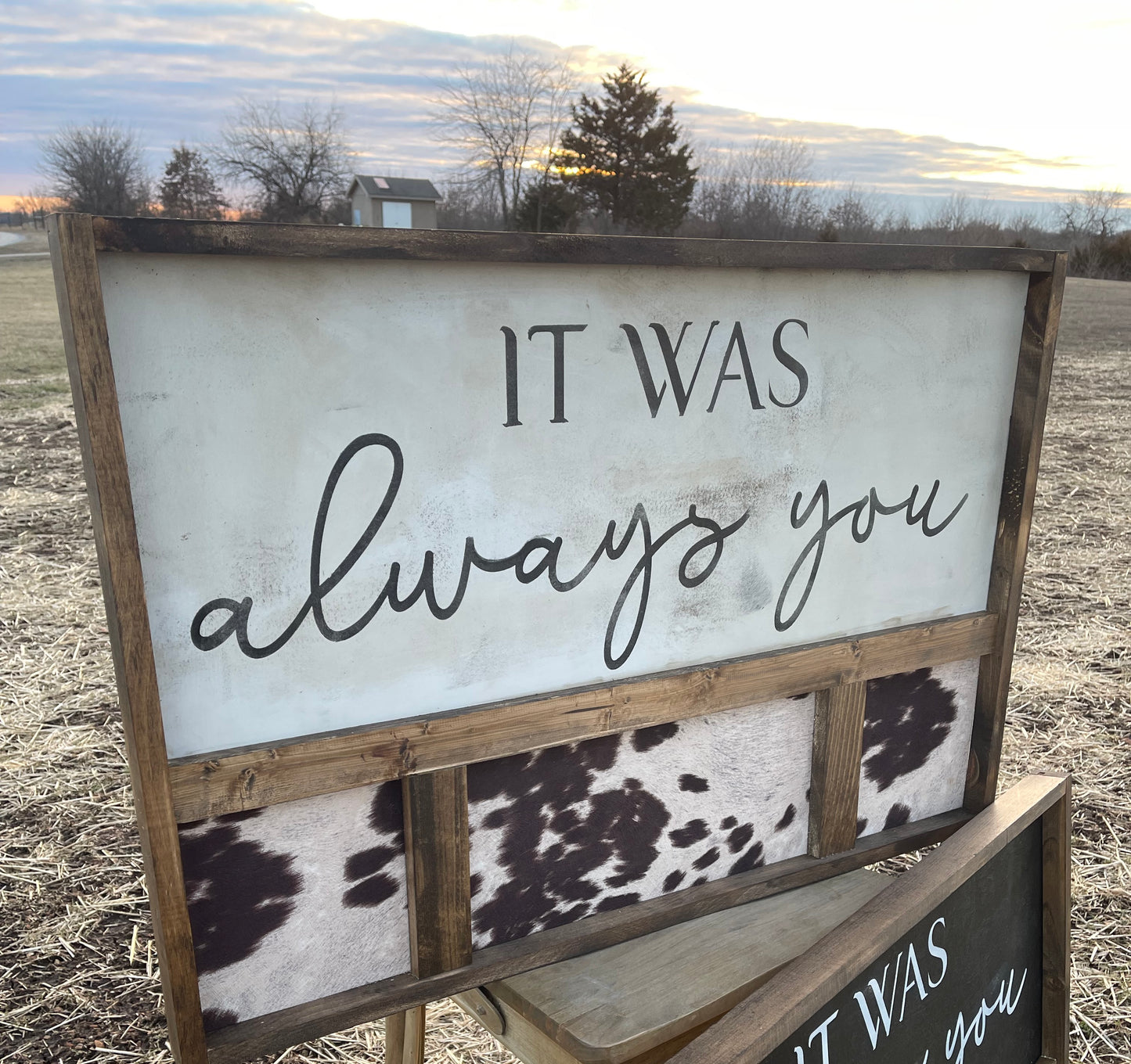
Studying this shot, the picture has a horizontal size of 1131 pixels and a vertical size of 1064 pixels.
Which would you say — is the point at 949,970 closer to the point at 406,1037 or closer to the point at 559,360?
A: the point at 406,1037

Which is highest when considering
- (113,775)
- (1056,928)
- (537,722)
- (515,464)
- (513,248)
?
(513,248)

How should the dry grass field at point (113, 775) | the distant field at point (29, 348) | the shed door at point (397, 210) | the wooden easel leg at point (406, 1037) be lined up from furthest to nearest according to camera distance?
the shed door at point (397, 210), the distant field at point (29, 348), the dry grass field at point (113, 775), the wooden easel leg at point (406, 1037)

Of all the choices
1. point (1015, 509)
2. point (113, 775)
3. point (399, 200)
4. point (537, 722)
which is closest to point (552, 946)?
point (537, 722)

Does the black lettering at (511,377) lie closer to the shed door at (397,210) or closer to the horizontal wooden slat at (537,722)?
the horizontal wooden slat at (537,722)

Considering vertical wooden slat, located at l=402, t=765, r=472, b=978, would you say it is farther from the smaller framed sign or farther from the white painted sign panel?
the smaller framed sign

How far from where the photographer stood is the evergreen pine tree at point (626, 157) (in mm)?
37281

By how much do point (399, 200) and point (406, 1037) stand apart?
31.9 metres

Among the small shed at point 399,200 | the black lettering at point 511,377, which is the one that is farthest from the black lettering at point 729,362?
the small shed at point 399,200

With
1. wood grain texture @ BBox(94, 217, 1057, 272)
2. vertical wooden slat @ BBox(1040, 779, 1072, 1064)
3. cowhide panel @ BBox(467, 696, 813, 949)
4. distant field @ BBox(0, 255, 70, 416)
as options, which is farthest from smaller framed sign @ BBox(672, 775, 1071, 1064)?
distant field @ BBox(0, 255, 70, 416)

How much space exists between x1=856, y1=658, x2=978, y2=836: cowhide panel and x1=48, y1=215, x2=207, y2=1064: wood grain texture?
884mm

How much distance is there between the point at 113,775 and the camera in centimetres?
275

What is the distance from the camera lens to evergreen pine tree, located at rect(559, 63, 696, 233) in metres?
37.3

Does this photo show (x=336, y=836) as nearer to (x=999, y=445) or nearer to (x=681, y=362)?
(x=681, y=362)


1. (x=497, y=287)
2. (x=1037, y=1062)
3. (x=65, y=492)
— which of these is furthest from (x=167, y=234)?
(x=65, y=492)
